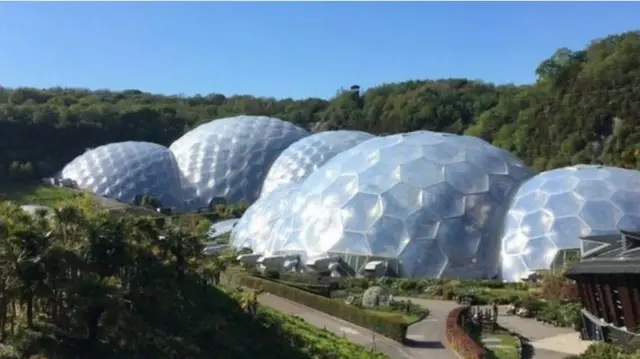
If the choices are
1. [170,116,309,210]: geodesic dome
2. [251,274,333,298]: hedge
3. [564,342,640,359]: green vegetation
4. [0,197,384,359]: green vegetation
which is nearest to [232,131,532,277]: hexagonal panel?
[251,274,333,298]: hedge

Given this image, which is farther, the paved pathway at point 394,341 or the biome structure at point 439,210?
the biome structure at point 439,210

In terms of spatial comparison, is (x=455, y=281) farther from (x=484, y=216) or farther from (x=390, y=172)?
(x=390, y=172)

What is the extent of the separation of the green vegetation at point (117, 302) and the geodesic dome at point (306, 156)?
142 feet

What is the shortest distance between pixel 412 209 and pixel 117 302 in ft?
79.0

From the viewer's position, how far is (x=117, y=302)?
20.1 metres

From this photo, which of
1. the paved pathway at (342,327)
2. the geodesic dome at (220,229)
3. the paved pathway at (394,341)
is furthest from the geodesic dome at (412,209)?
the geodesic dome at (220,229)

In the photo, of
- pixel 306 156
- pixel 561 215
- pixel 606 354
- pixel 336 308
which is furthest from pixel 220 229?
pixel 606 354

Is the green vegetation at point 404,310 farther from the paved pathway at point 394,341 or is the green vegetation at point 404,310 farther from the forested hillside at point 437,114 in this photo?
the forested hillside at point 437,114

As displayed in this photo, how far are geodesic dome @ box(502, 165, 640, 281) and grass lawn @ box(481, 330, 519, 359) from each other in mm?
11230

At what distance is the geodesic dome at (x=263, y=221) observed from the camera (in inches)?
1831

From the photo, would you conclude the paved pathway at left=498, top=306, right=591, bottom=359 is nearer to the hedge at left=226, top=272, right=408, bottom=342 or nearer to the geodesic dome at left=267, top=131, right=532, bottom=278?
the hedge at left=226, top=272, right=408, bottom=342

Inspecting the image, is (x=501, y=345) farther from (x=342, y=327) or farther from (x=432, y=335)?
(x=342, y=327)

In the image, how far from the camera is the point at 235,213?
243 ft

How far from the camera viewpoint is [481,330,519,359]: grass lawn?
79.3 feet
